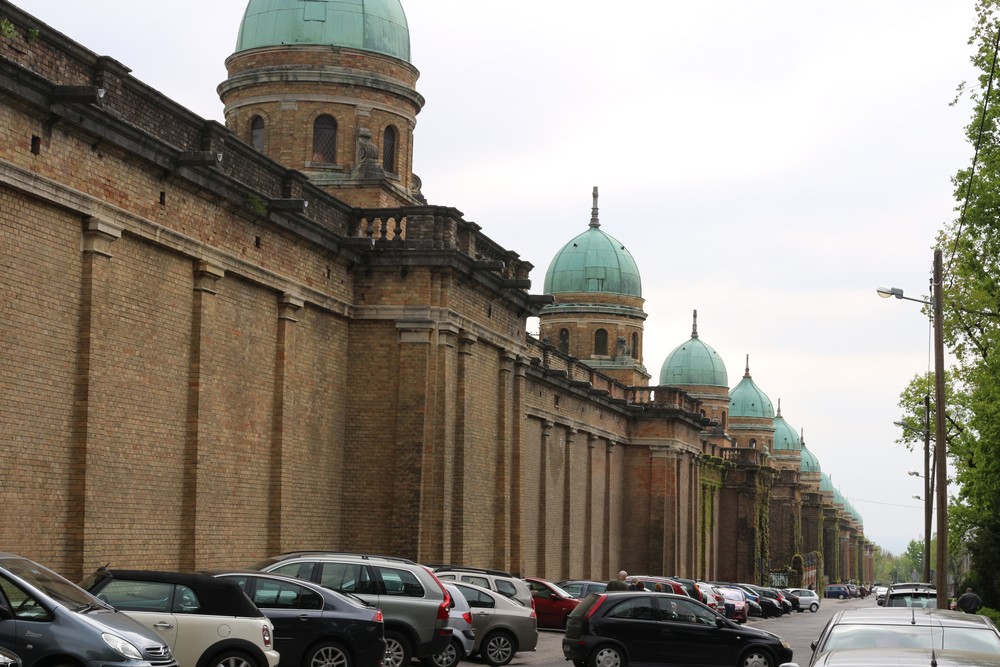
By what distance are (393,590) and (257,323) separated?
7760 mm

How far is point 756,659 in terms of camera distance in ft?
76.4

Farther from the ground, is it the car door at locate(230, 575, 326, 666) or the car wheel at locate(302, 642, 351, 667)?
the car door at locate(230, 575, 326, 666)

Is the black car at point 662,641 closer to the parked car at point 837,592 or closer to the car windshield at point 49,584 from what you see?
the car windshield at point 49,584

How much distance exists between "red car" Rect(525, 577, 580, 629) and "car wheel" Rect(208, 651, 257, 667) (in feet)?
62.6

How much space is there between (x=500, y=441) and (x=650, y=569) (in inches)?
1171

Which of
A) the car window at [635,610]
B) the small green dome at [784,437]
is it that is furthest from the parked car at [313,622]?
the small green dome at [784,437]

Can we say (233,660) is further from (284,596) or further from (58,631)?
(58,631)

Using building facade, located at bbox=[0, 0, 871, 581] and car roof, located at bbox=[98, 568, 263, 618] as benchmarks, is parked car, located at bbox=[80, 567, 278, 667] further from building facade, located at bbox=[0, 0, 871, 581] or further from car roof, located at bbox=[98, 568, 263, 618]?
building facade, located at bbox=[0, 0, 871, 581]

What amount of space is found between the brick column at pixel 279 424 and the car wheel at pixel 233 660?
11.3 metres

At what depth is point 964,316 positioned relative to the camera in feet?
121

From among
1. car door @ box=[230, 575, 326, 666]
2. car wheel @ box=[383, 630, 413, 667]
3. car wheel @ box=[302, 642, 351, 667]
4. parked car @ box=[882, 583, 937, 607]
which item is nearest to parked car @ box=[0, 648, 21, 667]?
car door @ box=[230, 575, 326, 666]

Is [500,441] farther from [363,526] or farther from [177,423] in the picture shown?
[177,423]

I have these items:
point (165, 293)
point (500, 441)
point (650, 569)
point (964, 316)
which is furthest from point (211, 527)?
point (650, 569)

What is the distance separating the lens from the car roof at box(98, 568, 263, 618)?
16.1 m
